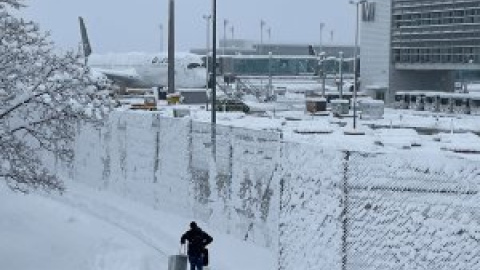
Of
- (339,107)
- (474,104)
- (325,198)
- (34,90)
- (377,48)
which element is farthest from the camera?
(377,48)

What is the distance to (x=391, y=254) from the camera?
11719 mm

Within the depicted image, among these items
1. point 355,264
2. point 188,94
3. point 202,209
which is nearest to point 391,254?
point 355,264

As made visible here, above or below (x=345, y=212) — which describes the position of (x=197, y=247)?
below

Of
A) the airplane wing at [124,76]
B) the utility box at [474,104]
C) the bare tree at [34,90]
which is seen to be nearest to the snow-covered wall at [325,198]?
the bare tree at [34,90]

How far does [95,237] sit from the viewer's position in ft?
59.3

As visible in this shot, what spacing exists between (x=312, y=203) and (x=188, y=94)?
60.3 meters

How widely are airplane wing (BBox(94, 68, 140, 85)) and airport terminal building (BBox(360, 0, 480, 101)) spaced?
24370 mm

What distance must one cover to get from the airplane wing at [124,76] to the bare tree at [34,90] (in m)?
66.9

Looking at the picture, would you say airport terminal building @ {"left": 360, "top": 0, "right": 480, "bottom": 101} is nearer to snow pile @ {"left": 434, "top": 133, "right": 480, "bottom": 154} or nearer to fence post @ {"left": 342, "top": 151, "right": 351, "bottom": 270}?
snow pile @ {"left": 434, "top": 133, "right": 480, "bottom": 154}

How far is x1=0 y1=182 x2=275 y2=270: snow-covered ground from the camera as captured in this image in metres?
15.8

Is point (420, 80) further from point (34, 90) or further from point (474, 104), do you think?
point (34, 90)

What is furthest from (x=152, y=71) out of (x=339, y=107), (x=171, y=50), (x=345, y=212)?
(x=345, y=212)

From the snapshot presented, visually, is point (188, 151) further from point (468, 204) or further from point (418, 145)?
point (418, 145)

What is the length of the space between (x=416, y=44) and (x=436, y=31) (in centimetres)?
236
